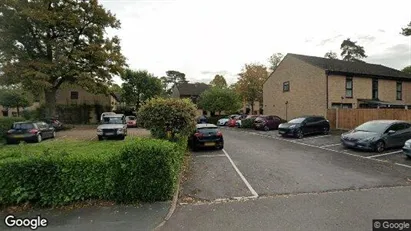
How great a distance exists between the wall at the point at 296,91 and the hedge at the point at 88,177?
21.5 metres

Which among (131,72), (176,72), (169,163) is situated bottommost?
(169,163)

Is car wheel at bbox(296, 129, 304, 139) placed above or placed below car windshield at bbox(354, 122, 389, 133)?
below

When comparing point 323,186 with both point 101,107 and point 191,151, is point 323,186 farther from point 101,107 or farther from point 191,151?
point 101,107

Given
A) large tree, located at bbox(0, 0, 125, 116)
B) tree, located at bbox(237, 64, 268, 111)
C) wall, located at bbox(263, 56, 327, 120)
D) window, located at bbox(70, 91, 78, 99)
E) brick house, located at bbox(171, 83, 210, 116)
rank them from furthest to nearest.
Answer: brick house, located at bbox(171, 83, 210, 116) → tree, located at bbox(237, 64, 268, 111) → window, located at bbox(70, 91, 78, 99) → wall, located at bbox(263, 56, 327, 120) → large tree, located at bbox(0, 0, 125, 116)

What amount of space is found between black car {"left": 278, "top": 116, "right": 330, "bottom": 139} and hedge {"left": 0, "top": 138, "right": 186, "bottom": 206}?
14.9 meters

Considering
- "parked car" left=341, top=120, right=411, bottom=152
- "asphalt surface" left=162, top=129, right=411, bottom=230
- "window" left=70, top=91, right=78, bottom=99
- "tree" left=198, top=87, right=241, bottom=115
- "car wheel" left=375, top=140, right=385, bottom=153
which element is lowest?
"asphalt surface" left=162, top=129, right=411, bottom=230

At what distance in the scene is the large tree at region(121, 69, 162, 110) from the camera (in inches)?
1713

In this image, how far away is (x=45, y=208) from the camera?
5926 mm

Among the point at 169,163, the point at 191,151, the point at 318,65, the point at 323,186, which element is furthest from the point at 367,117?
the point at 169,163

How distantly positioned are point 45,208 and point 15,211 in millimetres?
592

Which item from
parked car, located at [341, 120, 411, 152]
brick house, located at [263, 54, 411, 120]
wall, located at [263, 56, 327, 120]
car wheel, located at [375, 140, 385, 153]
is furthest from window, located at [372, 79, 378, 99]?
car wheel, located at [375, 140, 385, 153]

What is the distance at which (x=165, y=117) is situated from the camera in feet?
34.0

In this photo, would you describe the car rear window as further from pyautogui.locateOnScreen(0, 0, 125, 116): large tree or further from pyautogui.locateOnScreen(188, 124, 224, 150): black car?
pyautogui.locateOnScreen(188, 124, 224, 150): black car

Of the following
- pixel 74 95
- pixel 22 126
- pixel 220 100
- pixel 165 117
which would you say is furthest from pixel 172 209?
pixel 74 95
